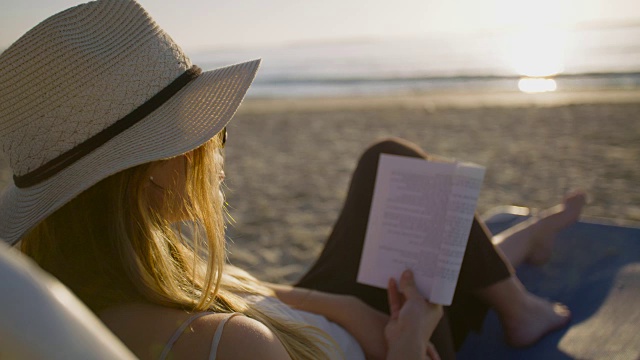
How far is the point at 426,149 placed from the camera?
703 cm

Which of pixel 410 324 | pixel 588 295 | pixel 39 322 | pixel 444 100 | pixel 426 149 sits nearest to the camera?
pixel 39 322

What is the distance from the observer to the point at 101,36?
4.21 ft

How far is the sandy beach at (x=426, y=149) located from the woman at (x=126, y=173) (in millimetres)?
517

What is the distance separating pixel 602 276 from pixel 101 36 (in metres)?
1.91

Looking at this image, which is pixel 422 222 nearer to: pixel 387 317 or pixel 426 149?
pixel 387 317

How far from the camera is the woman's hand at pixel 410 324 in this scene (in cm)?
162

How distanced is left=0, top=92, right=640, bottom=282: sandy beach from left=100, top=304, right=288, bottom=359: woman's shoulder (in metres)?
0.64

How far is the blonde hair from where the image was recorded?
4.15ft

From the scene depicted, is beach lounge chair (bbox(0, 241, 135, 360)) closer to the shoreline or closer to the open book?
the open book

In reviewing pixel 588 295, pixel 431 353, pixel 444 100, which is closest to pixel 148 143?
pixel 431 353

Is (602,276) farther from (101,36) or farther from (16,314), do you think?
(16,314)

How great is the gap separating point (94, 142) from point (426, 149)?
599 cm

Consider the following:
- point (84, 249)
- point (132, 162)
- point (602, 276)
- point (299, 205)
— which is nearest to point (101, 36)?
point (132, 162)

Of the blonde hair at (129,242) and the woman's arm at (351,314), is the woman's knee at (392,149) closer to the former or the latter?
the woman's arm at (351,314)
